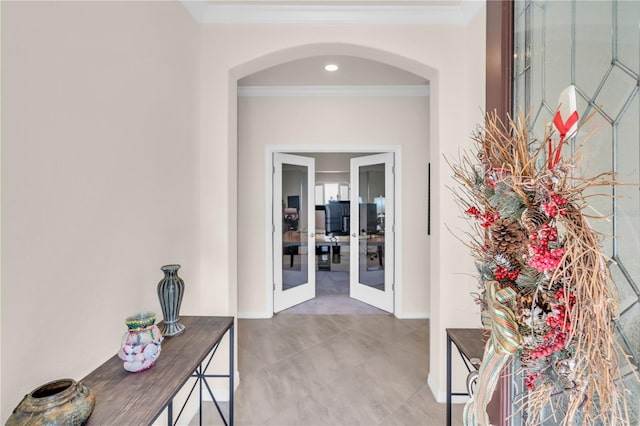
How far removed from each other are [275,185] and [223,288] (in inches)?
73.4

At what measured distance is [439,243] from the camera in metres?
2.18

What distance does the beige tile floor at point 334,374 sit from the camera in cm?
204

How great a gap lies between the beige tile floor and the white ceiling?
2883mm

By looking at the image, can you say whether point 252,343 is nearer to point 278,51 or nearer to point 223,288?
point 223,288

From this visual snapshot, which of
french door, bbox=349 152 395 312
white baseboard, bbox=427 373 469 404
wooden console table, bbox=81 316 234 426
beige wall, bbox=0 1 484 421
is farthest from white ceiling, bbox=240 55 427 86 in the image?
white baseboard, bbox=427 373 469 404

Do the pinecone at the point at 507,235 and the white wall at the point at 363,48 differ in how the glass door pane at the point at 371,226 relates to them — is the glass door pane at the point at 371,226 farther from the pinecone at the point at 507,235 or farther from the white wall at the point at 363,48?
the pinecone at the point at 507,235

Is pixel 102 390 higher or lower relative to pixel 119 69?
lower

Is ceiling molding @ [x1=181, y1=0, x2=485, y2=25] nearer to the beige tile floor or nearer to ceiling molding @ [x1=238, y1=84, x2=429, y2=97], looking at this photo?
ceiling molding @ [x1=238, y1=84, x2=429, y2=97]

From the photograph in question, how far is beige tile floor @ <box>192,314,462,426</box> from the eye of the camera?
2.04m

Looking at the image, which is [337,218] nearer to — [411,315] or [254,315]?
[411,315]

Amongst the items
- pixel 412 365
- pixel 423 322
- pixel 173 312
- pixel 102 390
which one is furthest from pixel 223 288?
pixel 423 322

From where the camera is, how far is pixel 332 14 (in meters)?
2.12

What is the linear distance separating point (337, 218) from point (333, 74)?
3.15m

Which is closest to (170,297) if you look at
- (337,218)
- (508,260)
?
(508,260)
